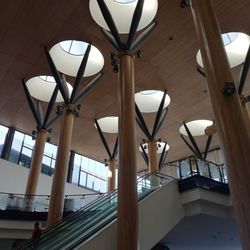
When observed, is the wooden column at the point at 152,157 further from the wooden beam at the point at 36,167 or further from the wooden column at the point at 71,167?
the wooden column at the point at 71,167

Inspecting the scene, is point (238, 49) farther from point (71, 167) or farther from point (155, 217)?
point (71, 167)

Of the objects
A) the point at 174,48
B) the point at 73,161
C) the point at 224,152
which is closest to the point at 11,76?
the point at 174,48

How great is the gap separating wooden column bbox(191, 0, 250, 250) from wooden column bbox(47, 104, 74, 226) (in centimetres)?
1023

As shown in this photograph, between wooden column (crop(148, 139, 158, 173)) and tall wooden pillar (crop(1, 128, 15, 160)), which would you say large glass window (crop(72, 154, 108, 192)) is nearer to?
tall wooden pillar (crop(1, 128, 15, 160))

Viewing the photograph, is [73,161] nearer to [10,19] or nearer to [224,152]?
[10,19]

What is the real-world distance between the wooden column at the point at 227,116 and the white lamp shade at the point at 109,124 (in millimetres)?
17923

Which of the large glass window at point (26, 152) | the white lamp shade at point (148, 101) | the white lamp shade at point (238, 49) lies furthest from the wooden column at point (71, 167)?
the white lamp shade at point (238, 49)

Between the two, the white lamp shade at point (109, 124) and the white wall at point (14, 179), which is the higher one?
the white lamp shade at point (109, 124)

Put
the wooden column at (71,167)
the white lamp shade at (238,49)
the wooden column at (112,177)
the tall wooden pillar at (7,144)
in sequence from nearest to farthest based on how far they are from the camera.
A: the white lamp shade at (238,49), the tall wooden pillar at (7,144), the wooden column at (112,177), the wooden column at (71,167)

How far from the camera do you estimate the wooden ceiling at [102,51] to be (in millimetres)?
15000

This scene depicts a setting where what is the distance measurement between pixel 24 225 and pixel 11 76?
9371 millimetres

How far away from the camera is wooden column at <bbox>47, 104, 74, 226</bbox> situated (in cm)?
1548

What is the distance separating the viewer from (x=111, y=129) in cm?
2772

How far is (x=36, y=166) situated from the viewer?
21016 mm
